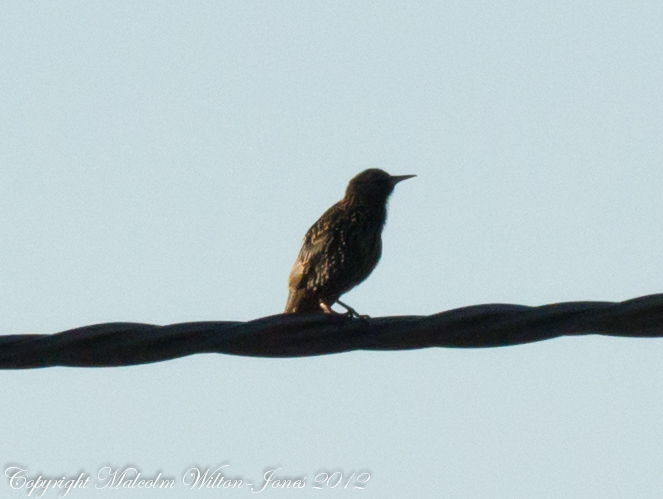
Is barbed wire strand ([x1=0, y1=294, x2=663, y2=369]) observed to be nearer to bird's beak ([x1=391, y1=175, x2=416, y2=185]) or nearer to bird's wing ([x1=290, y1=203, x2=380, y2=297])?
bird's wing ([x1=290, y1=203, x2=380, y2=297])

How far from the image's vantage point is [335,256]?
9641 mm

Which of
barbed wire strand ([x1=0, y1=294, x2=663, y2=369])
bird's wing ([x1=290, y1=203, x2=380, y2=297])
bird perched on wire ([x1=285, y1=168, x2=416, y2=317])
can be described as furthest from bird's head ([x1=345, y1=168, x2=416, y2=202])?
barbed wire strand ([x1=0, y1=294, x2=663, y2=369])

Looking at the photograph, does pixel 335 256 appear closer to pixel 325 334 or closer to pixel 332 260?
pixel 332 260

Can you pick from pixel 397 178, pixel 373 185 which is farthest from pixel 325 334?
pixel 397 178

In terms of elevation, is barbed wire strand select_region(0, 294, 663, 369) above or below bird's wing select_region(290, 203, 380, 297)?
below

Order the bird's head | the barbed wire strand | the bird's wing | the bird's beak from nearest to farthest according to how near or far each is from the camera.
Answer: the barbed wire strand
the bird's wing
the bird's head
the bird's beak

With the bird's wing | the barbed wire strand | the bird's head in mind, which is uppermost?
the bird's head

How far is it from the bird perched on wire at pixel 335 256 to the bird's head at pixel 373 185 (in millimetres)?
101

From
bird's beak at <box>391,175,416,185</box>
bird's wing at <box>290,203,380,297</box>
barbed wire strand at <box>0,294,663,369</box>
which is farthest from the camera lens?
bird's beak at <box>391,175,416,185</box>

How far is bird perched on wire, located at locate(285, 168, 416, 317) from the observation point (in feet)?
31.6

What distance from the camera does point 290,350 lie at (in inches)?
221

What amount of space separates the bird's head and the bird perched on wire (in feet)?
0.33

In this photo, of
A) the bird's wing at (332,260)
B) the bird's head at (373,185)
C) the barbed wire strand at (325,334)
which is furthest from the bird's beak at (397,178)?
the barbed wire strand at (325,334)

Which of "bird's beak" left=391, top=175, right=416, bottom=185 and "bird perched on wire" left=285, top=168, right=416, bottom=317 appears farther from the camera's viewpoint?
"bird's beak" left=391, top=175, right=416, bottom=185
